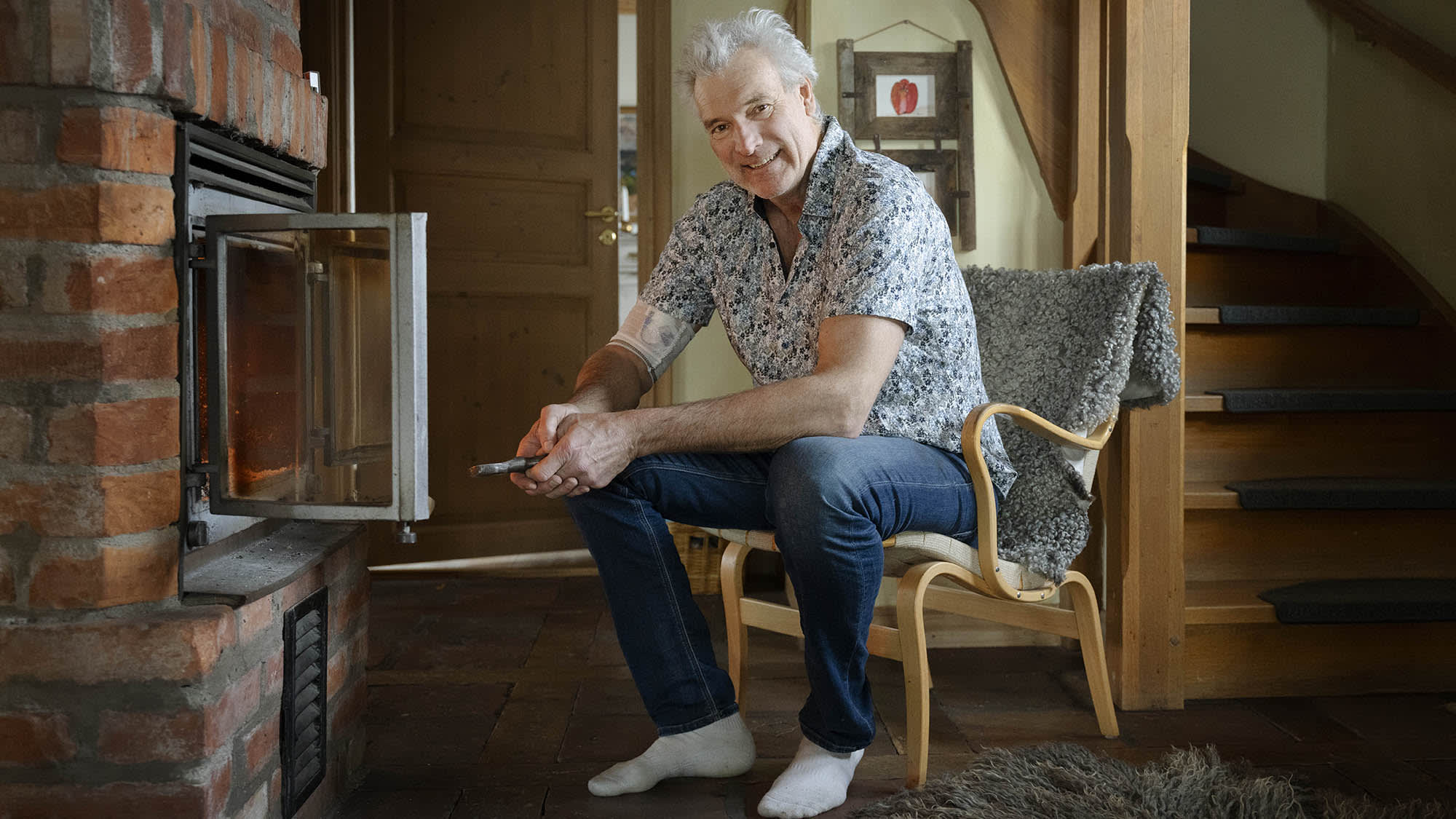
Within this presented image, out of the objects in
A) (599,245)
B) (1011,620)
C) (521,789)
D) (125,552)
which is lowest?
(521,789)

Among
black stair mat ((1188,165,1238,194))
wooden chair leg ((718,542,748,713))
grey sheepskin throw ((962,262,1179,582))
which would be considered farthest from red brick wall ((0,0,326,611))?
black stair mat ((1188,165,1238,194))

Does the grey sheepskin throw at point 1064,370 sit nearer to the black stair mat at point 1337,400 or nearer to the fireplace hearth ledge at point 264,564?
the black stair mat at point 1337,400

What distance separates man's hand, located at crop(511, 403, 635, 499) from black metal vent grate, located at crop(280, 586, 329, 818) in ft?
1.10

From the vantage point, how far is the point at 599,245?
3.63m

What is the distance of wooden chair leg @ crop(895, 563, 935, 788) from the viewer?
5.51 feet

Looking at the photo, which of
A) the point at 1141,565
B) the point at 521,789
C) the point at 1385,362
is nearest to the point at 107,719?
the point at 521,789

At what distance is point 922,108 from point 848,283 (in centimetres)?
121

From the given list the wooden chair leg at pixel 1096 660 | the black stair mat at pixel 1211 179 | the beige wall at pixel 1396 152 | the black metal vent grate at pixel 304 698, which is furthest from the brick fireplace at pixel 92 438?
the beige wall at pixel 1396 152

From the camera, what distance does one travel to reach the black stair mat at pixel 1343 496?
226cm

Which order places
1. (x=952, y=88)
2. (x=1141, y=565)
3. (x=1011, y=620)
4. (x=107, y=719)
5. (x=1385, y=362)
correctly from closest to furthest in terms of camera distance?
(x=107, y=719) < (x=1011, y=620) < (x=1141, y=565) < (x=952, y=88) < (x=1385, y=362)

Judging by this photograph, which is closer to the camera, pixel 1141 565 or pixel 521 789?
pixel 521 789

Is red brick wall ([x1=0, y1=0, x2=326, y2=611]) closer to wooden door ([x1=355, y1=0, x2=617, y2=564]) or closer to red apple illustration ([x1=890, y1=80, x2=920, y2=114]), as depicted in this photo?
red apple illustration ([x1=890, y1=80, x2=920, y2=114])

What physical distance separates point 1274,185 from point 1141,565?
6.47 ft

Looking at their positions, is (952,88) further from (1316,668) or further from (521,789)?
(521,789)
